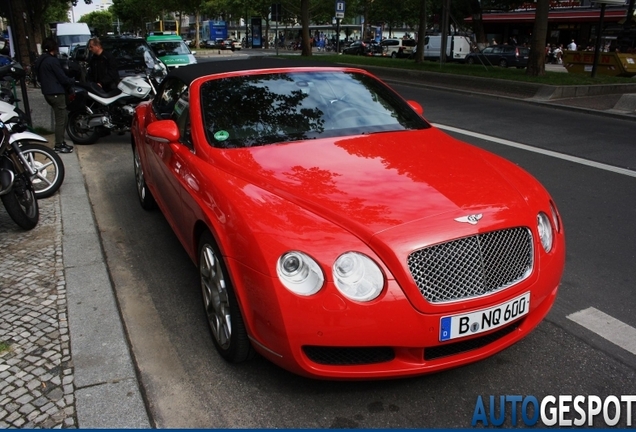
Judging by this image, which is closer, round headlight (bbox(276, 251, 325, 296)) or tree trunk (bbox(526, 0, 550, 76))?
round headlight (bbox(276, 251, 325, 296))

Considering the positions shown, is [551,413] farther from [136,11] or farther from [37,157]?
[136,11]

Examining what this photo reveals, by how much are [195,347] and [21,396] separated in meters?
0.95

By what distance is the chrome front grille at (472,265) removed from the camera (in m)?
2.69

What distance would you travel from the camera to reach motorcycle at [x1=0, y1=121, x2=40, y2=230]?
520 centimetres

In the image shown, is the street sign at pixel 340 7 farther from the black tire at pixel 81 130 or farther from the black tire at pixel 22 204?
the black tire at pixel 22 204

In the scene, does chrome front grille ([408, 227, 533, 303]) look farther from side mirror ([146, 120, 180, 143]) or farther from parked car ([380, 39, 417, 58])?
parked car ([380, 39, 417, 58])

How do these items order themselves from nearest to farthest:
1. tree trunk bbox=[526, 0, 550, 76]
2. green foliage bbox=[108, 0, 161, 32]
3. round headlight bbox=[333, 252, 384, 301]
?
1. round headlight bbox=[333, 252, 384, 301]
2. tree trunk bbox=[526, 0, 550, 76]
3. green foliage bbox=[108, 0, 161, 32]

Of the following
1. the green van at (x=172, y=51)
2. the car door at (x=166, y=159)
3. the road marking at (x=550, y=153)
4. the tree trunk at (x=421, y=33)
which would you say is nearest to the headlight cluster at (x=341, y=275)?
the car door at (x=166, y=159)

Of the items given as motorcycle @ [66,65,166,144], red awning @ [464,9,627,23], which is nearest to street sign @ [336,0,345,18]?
red awning @ [464,9,627,23]

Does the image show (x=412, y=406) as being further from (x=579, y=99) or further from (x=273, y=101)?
(x=579, y=99)

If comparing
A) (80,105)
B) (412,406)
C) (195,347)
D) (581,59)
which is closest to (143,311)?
(195,347)

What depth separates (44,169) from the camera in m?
6.40

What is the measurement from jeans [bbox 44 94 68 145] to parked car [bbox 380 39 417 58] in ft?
139

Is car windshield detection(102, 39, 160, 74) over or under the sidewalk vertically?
over
